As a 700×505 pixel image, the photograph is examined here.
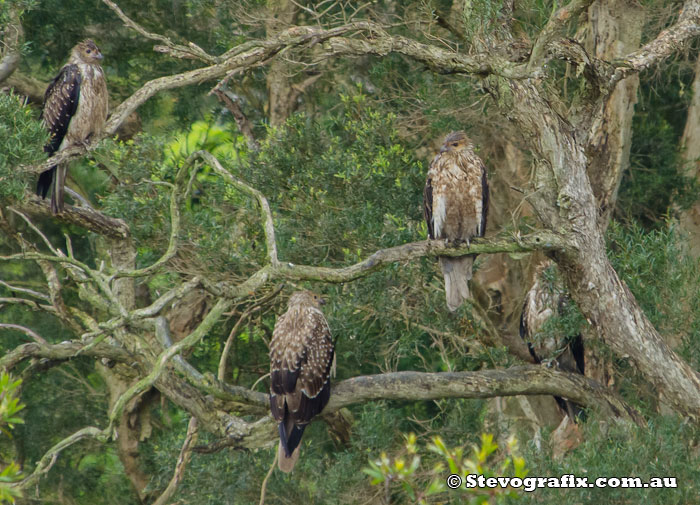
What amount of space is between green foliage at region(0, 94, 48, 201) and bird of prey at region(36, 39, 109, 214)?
1901 mm

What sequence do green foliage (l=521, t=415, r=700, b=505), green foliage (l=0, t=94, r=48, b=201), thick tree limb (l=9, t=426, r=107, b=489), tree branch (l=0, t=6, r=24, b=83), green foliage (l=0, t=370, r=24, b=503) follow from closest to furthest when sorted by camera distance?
green foliage (l=0, t=370, r=24, b=503) < thick tree limb (l=9, t=426, r=107, b=489) < green foliage (l=521, t=415, r=700, b=505) < green foliage (l=0, t=94, r=48, b=201) < tree branch (l=0, t=6, r=24, b=83)

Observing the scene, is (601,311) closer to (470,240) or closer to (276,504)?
(470,240)

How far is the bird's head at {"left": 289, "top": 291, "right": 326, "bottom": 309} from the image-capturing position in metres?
6.92

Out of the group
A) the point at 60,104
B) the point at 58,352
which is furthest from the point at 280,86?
the point at 58,352

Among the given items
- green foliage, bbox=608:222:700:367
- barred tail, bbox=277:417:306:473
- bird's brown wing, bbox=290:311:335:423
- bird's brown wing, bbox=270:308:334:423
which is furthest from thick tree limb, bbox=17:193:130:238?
green foliage, bbox=608:222:700:367

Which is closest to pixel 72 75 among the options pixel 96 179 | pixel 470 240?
pixel 96 179

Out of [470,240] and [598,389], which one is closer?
[470,240]


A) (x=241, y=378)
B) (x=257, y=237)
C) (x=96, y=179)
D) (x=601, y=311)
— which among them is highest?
(x=601, y=311)

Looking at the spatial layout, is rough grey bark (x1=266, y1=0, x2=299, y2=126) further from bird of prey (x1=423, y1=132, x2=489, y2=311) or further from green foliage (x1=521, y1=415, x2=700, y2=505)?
green foliage (x1=521, y1=415, x2=700, y2=505)

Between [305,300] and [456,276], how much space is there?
3.72 feet

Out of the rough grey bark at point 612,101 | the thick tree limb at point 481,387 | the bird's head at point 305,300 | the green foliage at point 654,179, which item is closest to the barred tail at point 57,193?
the bird's head at point 305,300

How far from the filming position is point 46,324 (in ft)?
33.7

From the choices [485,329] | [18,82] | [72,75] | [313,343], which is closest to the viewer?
[313,343]

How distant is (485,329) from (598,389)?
4.43 feet
